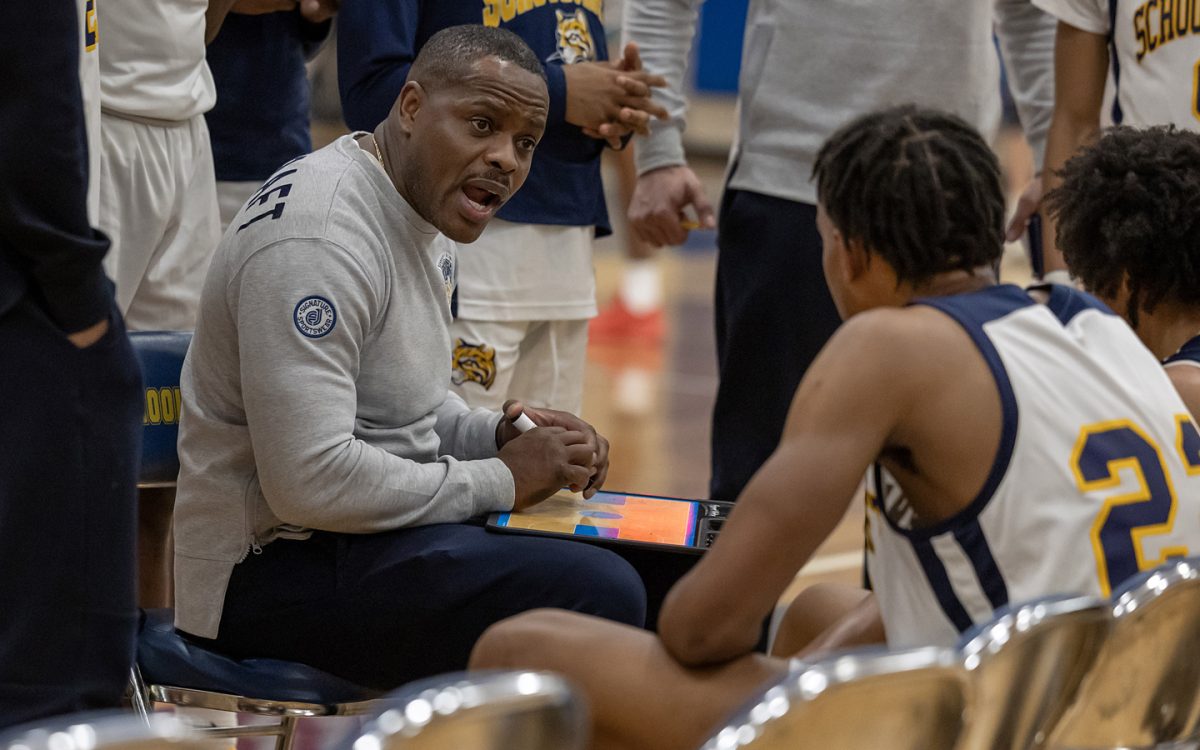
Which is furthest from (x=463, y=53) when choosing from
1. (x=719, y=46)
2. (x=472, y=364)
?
(x=719, y=46)

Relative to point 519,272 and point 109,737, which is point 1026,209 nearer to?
point 519,272

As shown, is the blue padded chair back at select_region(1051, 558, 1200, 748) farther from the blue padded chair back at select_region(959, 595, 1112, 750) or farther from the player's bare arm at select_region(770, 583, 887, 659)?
the player's bare arm at select_region(770, 583, 887, 659)

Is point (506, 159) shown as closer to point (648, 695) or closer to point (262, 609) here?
point (262, 609)

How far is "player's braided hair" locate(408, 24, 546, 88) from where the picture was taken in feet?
8.30

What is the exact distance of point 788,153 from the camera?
3.45 meters

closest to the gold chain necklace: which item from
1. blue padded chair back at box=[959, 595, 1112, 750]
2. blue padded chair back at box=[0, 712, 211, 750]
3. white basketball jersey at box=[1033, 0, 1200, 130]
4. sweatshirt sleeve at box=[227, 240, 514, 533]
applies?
sweatshirt sleeve at box=[227, 240, 514, 533]

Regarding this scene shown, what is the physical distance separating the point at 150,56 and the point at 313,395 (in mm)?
1223

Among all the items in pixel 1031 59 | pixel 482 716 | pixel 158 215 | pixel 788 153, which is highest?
pixel 482 716

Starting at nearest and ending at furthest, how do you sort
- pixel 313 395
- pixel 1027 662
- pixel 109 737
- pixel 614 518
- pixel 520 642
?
pixel 109 737, pixel 1027 662, pixel 520 642, pixel 313 395, pixel 614 518

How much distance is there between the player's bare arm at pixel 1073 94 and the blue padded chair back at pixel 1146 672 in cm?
171

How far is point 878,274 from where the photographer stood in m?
1.96

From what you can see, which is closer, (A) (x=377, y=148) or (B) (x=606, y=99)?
(A) (x=377, y=148)

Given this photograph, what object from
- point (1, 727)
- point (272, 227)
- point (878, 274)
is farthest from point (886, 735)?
point (272, 227)

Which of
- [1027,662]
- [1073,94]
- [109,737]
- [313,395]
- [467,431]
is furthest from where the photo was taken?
[1073,94]
